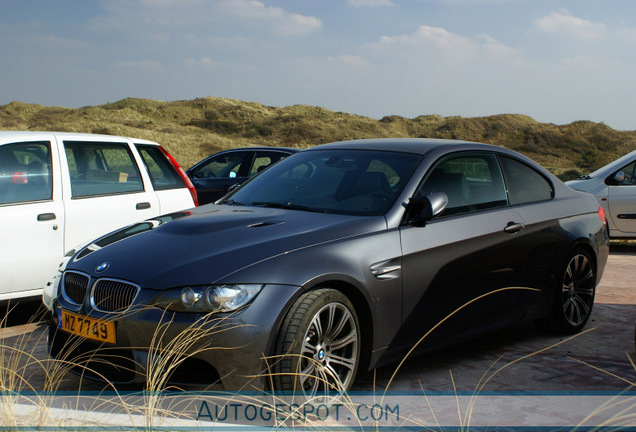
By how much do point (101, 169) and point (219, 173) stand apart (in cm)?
670

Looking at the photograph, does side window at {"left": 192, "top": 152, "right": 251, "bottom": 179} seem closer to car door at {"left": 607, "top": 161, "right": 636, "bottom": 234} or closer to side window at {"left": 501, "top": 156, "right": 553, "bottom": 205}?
car door at {"left": 607, "top": 161, "right": 636, "bottom": 234}

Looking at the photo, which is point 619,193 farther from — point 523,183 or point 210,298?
point 210,298

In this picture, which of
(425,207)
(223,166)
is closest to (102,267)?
(425,207)

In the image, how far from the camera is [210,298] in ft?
11.9

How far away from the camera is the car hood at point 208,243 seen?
148 inches

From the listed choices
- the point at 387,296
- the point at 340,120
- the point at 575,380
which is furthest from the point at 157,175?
the point at 340,120

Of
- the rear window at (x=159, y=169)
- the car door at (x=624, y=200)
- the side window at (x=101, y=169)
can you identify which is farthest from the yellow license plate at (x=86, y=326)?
the car door at (x=624, y=200)

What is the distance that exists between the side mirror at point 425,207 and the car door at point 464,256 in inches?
2.5

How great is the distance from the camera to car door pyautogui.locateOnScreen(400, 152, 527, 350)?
4.46 metres

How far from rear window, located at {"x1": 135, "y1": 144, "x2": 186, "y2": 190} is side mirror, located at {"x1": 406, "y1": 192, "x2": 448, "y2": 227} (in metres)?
3.55

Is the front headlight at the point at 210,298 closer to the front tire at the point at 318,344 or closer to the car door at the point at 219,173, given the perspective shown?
the front tire at the point at 318,344

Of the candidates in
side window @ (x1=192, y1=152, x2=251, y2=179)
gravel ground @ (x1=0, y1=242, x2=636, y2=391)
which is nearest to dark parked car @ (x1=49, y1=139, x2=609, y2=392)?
gravel ground @ (x1=0, y1=242, x2=636, y2=391)

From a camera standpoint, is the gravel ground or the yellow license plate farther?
the gravel ground

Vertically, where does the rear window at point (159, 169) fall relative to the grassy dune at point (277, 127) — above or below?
below
